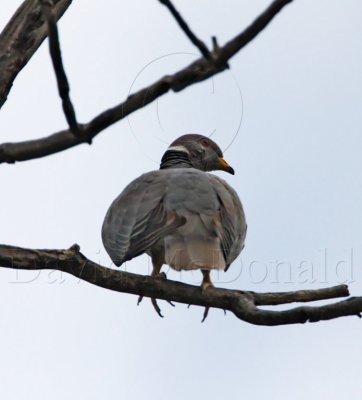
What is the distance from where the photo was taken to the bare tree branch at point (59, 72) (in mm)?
3170

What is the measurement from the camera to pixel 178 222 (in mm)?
5785

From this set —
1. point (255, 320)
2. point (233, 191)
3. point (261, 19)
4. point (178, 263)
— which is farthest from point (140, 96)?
point (233, 191)

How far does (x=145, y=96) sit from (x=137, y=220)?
8.95 ft

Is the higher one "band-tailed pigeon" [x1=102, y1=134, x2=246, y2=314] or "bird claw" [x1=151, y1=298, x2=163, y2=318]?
"band-tailed pigeon" [x1=102, y1=134, x2=246, y2=314]

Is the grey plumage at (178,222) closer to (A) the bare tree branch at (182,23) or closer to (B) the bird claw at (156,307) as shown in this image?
(B) the bird claw at (156,307)

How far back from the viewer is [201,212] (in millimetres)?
5949

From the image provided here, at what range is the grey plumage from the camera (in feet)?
18.6

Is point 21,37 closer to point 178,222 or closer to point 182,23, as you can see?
point 178,222

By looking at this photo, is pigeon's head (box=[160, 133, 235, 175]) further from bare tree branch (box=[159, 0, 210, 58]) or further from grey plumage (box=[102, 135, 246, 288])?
bare tree branch (box=[159, 0, 210, 58])

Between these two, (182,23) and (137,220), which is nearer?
(182,23)

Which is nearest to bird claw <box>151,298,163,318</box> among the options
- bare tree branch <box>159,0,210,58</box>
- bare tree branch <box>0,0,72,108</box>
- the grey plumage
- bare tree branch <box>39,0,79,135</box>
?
the grey plumage

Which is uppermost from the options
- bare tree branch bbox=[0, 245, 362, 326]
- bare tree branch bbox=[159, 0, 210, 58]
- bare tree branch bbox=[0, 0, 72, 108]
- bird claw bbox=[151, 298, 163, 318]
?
bare tree branch bbox=[0, 0, 72, 108]

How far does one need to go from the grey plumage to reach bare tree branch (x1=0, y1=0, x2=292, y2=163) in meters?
2.32

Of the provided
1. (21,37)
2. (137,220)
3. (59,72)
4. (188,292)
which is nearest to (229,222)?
(137,220)
